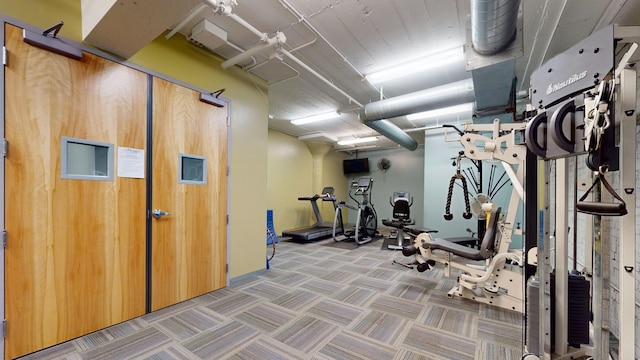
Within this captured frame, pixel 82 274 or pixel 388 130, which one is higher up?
pixel 388 130

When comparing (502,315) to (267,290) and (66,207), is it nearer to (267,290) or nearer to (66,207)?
(267,290)

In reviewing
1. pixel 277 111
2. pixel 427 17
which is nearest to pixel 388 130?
pixel 277 111

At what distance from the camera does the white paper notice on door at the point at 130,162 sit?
2.33 meters

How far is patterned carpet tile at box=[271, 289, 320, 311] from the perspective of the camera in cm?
267

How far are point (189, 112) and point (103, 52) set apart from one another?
2.81ft

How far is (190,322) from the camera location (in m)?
2.36

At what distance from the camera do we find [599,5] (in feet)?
6.98

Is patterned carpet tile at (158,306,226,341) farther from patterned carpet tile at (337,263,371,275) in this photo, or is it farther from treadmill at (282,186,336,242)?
treadmill at (282,186,336,242)

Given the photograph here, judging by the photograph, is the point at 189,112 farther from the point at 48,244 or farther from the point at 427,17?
the point at 427,17

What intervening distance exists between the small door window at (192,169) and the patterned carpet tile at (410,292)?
2710 millimetres

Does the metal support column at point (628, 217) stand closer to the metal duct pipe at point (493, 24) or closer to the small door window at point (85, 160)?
the metal duct pipe at point (493, 24)

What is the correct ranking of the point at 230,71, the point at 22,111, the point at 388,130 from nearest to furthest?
the point at 22,111 → the point at 230,71 → the point at 388,130

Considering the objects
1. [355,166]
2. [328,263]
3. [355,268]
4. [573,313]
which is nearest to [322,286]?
[355,268]

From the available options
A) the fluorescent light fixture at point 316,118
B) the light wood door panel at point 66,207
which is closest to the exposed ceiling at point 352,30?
the light wood door panel at point 66,207
